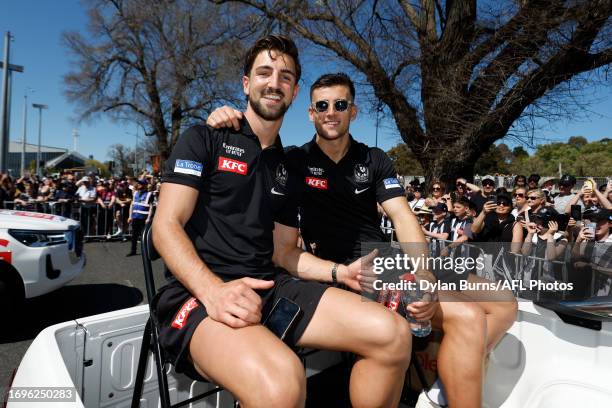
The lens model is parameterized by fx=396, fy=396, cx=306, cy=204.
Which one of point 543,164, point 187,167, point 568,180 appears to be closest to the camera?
point 187,167

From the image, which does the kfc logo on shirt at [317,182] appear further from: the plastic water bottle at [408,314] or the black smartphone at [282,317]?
the black smartphone at [282,317]

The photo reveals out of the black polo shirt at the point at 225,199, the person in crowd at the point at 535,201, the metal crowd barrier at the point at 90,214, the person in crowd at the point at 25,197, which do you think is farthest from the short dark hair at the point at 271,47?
the person in crowd at the point at 25,197

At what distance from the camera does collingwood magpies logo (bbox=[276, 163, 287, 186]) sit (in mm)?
2020

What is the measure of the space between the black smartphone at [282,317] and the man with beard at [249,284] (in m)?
0.07

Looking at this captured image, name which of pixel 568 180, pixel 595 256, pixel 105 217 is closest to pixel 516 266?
pixel 595 256

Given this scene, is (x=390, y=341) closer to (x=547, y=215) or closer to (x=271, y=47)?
(x=271, y=47)

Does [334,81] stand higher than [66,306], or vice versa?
[334,81]

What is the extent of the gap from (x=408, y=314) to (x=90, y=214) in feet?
37.5

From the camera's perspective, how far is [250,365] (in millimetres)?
1312

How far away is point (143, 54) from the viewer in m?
20.9

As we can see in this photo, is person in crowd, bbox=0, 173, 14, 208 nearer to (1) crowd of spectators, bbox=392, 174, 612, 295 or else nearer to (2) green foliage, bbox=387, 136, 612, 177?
(1) crowd of spectators, bbox=392, 174, 612, 295

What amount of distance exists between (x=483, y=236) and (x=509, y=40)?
15.0ft

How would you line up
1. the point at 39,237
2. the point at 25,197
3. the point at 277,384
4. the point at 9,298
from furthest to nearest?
the point at 25,197, the point at 39,237, the point at 9,298, the point at 277,384

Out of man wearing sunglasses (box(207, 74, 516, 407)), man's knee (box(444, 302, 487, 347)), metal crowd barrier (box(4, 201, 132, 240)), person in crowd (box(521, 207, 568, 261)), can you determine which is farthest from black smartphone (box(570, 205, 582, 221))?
metal crowd barrier (box(4, 201, 132, 240))
